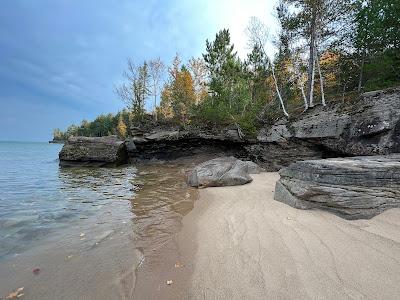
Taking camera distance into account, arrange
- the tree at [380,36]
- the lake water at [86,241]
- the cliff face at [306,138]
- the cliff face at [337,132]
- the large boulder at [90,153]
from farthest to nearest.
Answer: the large boulder at [90,153], the tree at [380,36], the cliff face at [306,138], the cliff face at [337,132], the lake water at [86,241]

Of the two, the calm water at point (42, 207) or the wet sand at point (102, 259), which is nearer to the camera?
the wet sand at point (102, 259)

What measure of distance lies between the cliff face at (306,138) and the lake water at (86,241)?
27.9 feet

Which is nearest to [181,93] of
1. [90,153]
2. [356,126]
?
[90,153]

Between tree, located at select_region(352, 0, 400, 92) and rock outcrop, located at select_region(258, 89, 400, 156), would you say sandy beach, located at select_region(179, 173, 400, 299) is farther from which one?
tree, located at select_region(352, 0, 400, 92)

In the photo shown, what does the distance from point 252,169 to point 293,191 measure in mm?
7761

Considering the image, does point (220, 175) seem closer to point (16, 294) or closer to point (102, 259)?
point (102, 259)

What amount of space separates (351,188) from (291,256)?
2953 millimetres

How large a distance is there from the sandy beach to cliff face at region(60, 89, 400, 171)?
7.20 meters

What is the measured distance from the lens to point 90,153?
2545 cm

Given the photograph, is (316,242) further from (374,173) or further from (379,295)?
(374,173)

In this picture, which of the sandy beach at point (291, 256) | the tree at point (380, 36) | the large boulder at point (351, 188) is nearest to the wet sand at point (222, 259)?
the sandy beach at point (291, 256)

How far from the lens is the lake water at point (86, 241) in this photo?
13.1 feet

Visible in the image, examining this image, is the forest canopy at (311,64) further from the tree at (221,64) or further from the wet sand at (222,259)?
the wet sand at (222,259)

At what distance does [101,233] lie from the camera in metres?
6.35
